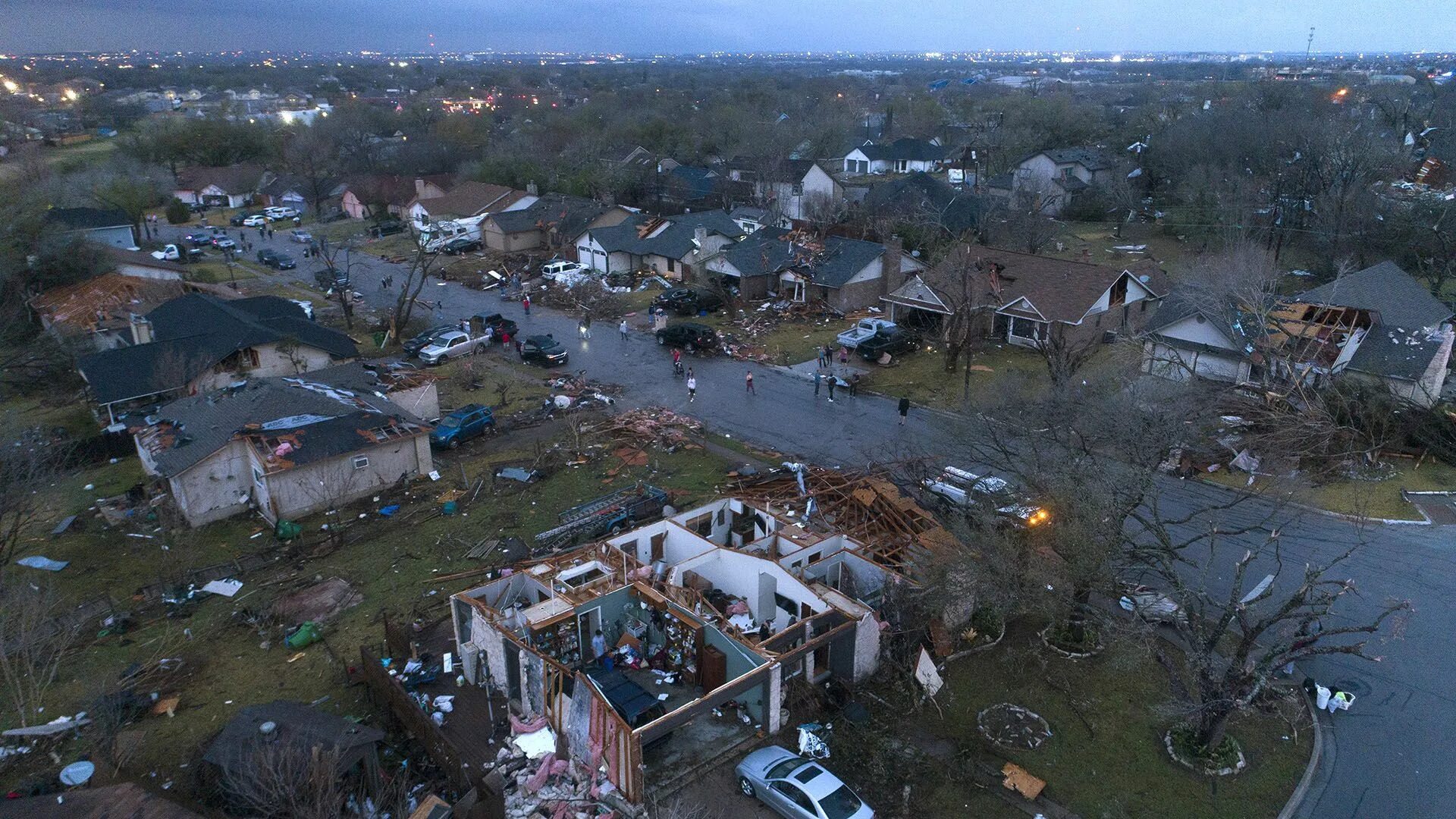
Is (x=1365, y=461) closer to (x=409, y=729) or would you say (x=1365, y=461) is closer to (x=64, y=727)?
(x=409, y=729)

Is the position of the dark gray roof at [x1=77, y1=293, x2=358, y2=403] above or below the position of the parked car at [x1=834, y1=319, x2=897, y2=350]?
above

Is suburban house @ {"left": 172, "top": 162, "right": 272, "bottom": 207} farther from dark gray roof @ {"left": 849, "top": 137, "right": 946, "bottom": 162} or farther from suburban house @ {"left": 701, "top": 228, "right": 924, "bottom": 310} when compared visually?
dark gray roof @ {"left": 849, "top": 137, "right": 946, "bottom": 162}

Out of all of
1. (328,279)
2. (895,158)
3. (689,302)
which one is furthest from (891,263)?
(895,158)

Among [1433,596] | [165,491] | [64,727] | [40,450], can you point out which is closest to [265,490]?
[165,491]

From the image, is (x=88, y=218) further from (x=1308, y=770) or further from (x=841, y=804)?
(x=1308, y=770)

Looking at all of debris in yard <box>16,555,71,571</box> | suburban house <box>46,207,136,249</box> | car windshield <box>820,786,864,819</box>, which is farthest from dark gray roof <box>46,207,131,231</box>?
car windshield <box>820,786,864,819</box>

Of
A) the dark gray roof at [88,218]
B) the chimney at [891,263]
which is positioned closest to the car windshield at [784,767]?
the chimney at [891,263]
